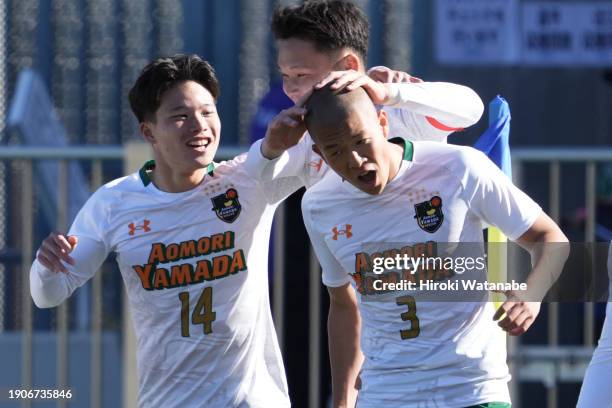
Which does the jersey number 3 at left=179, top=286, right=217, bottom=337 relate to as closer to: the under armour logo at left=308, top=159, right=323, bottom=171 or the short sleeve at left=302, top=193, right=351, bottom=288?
the short sleeve at left=302, top=193, right=351, bottom=288

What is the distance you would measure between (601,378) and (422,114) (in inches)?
37.6

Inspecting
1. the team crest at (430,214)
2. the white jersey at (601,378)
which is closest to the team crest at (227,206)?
the team crest at (430,214)

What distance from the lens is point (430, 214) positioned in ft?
12.0

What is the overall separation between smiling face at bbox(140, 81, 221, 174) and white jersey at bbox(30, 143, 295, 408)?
0.11 metres

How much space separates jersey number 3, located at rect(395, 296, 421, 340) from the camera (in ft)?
11.9

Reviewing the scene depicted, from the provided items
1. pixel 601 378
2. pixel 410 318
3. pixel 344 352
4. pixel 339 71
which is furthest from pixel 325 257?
pixel 601 378

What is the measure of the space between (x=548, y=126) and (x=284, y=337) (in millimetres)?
3263

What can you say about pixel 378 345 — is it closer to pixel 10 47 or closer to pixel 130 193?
pixel 130 193

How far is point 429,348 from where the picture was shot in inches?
142

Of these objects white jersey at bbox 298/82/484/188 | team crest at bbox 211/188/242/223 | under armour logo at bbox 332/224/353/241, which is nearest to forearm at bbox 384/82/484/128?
white jersey at bbox 298/82/484/188

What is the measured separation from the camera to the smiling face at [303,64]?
409 cm

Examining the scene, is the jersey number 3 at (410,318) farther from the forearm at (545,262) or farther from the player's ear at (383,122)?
the player's ear at (383,122)

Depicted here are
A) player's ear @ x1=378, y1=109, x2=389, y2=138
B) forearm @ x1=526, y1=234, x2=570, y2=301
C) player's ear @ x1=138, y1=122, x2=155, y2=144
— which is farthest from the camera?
player's ear @ x1=138, y1=122, x2=155, y2=144

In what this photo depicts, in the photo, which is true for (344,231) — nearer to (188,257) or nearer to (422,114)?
(422,114)
